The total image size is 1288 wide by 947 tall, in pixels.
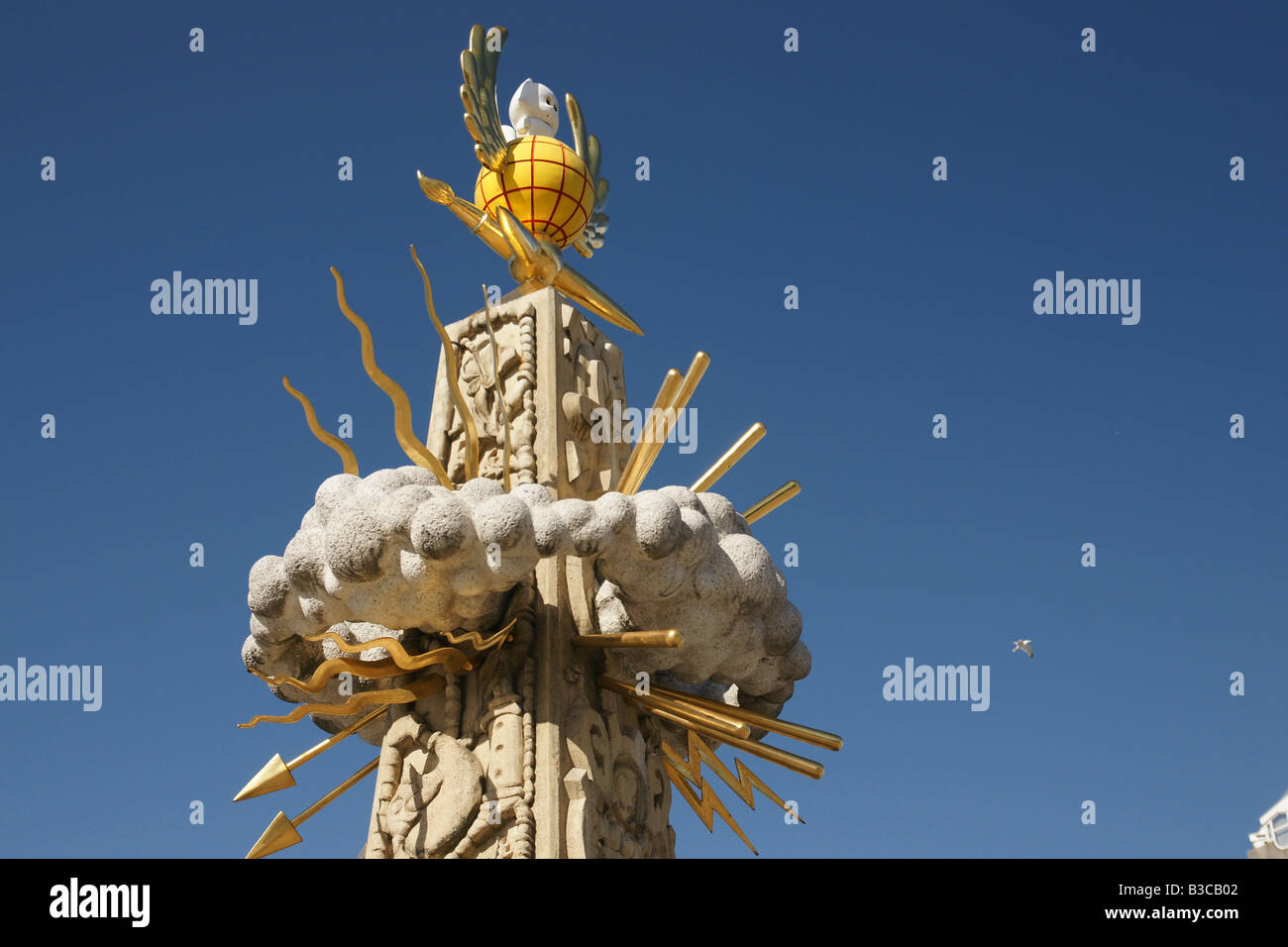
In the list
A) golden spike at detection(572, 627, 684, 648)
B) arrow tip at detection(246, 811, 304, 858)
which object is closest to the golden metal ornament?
golden spike at detection(572, 627, 684, 648)

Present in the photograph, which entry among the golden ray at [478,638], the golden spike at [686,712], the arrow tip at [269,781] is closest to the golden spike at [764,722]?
the golden spike at [686,712]

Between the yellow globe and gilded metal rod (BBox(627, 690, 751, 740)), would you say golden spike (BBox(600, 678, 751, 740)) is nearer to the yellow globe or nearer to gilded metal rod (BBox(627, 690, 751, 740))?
gilded metal rod (BBox(627, 690, 751, 740))

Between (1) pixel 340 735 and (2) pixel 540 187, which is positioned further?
(2) pixel 540 187

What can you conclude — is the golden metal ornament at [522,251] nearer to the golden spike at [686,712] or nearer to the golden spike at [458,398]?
the golden spike at [458,398]

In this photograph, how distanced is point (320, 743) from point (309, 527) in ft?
5.09

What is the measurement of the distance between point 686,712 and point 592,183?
426 cm

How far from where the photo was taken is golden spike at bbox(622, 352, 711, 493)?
937 cm

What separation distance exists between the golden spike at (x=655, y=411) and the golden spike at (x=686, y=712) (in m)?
1.31

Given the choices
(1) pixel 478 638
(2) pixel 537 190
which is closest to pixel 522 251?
(2) pixel 537 190

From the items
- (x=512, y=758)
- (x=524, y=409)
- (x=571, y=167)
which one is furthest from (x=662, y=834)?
(x=571, y=167)

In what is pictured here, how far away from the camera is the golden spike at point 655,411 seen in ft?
30.4

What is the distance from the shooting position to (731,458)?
9609mm

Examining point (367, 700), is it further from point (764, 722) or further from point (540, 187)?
point (540, 187)
